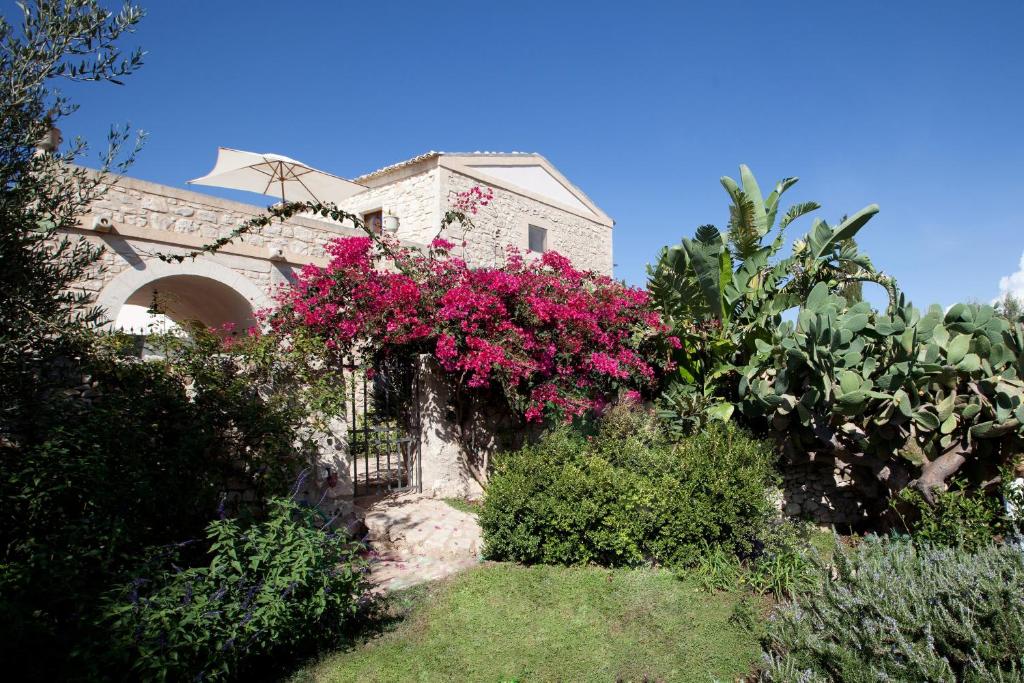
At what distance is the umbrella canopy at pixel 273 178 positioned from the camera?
34.8 ft

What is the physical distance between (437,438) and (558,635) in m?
4.44

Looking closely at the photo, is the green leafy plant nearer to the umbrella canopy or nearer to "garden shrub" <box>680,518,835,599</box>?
"garden shrub" <box>680,518,835,599</box>

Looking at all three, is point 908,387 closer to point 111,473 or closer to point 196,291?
point 111,473

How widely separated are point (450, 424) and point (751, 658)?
544 cm

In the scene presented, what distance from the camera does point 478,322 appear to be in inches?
303

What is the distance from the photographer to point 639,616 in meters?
4.68

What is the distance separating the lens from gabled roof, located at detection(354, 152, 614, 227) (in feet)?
51.9

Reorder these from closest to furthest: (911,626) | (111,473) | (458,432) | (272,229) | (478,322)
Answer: (911,626) → (111,473) → (478,322) → (458,432) → (272,229)

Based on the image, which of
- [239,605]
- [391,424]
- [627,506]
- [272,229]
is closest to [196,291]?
[272,229]

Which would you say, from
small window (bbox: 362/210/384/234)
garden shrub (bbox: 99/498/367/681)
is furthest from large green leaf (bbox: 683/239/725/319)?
small window (bbox: 362/210/384/234)

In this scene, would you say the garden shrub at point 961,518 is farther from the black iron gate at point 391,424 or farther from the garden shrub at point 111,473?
the garden shrub at point 111,473

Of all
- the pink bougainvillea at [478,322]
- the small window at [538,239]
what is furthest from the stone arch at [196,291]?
the small window at [538,239]

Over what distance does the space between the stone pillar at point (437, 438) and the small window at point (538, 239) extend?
9922 millimetres

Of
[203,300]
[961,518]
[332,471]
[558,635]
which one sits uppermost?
[203,300]
